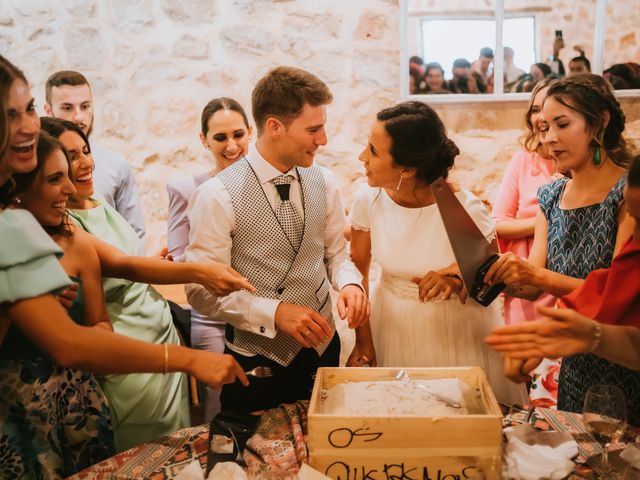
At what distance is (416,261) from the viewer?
208 cm

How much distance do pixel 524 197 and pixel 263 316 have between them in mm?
1530

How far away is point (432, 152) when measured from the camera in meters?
2.12

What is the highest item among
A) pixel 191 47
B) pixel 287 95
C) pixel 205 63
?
pixel 191 47

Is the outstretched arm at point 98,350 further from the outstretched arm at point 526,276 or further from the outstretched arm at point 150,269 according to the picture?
the outstretched arm at point 526,276

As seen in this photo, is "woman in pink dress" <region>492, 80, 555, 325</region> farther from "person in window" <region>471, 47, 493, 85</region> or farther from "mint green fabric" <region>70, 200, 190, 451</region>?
"mint green fabric" <region>70, 200, 190, 451</region>

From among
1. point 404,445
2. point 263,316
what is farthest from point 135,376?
point 404,445

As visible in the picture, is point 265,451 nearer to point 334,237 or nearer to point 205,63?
point 334,237

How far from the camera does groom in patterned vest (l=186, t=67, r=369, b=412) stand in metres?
1.97

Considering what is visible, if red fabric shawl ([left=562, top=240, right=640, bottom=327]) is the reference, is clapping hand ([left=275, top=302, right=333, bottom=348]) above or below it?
below

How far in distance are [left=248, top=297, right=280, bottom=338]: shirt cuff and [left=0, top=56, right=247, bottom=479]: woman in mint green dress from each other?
445mm

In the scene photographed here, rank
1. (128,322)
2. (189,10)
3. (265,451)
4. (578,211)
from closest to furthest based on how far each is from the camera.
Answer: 1. (265,451)
2. (578,211)
3. (128,322)
4. (189,10)

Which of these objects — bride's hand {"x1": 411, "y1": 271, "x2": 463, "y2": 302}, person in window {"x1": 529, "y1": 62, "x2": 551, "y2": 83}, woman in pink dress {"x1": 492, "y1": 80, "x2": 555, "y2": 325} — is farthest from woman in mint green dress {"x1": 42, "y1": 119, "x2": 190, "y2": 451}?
person in window {"x1": 529, "y1": 62, "x2": 551, "y2": 83}

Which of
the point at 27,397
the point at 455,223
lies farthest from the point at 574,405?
the point at 27,397

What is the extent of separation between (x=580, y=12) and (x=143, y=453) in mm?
3195
